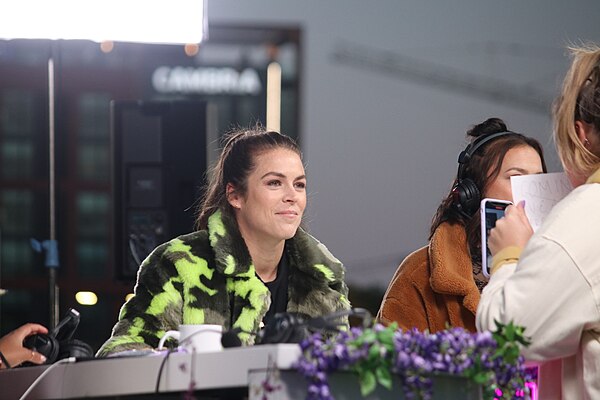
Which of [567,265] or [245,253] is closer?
[567,265]

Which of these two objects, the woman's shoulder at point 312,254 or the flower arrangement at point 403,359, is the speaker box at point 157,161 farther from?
the flower arrangement at point 403,359

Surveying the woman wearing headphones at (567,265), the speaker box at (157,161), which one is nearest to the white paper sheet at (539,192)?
the woman wearing headphones at (567,265)

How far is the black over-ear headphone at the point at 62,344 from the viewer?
2758mm

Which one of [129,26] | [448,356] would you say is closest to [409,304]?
[448,356]

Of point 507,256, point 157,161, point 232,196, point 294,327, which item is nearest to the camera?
point 294,327

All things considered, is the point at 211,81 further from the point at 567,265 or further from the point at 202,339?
the point at 567,265

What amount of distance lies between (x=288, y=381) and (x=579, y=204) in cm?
67

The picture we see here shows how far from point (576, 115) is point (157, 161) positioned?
316 cm

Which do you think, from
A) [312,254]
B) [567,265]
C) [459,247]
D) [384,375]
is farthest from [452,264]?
[384,375]

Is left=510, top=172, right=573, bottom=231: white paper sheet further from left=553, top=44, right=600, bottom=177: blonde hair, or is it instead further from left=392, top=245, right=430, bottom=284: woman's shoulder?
left=392, top=245, right=430, bottom=284: woman's shoulder

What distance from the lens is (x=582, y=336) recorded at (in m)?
2.23

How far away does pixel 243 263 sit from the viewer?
326 centimetres

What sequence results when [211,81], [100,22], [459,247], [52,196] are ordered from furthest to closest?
[211,81], [52,196], [100,22], [459,247]

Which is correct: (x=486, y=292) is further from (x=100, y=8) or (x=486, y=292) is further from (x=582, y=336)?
(x=100, y=8)
